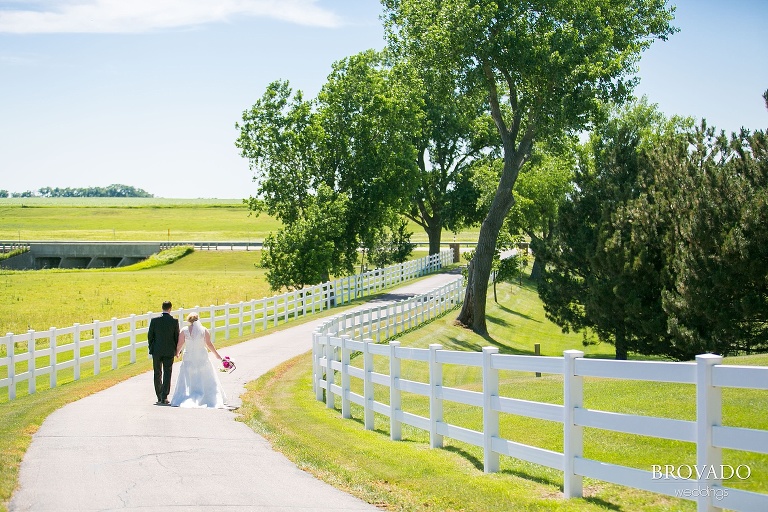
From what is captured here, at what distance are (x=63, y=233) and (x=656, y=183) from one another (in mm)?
125614

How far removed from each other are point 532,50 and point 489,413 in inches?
1105

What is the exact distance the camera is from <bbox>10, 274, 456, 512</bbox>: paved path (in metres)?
8.58

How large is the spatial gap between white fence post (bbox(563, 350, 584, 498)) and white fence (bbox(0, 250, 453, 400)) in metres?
14.5

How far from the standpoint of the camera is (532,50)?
35.7 m

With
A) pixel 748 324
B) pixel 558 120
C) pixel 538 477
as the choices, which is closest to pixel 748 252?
pixel 748 324

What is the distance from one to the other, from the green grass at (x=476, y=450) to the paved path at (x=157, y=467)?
45 cm

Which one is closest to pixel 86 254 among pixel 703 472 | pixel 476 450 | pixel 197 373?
pixel 197 373

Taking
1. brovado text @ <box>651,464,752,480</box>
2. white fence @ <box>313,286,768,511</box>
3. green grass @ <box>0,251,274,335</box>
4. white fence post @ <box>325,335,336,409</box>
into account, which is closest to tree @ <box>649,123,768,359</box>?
white fence post @ <box>325,335,336,409</box>

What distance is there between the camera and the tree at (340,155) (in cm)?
5306

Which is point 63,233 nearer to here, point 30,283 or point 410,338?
point 30,283

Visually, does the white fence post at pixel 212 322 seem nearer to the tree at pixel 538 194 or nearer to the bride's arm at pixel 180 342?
the bride's arm at pixel 180 342

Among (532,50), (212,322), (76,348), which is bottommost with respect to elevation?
→ (212,322)

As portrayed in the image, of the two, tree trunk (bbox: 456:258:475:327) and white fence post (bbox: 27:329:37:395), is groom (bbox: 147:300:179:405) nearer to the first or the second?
white fence post (bbox: 27:329:37:395)

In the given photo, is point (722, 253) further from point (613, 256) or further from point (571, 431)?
point (571, 431)
